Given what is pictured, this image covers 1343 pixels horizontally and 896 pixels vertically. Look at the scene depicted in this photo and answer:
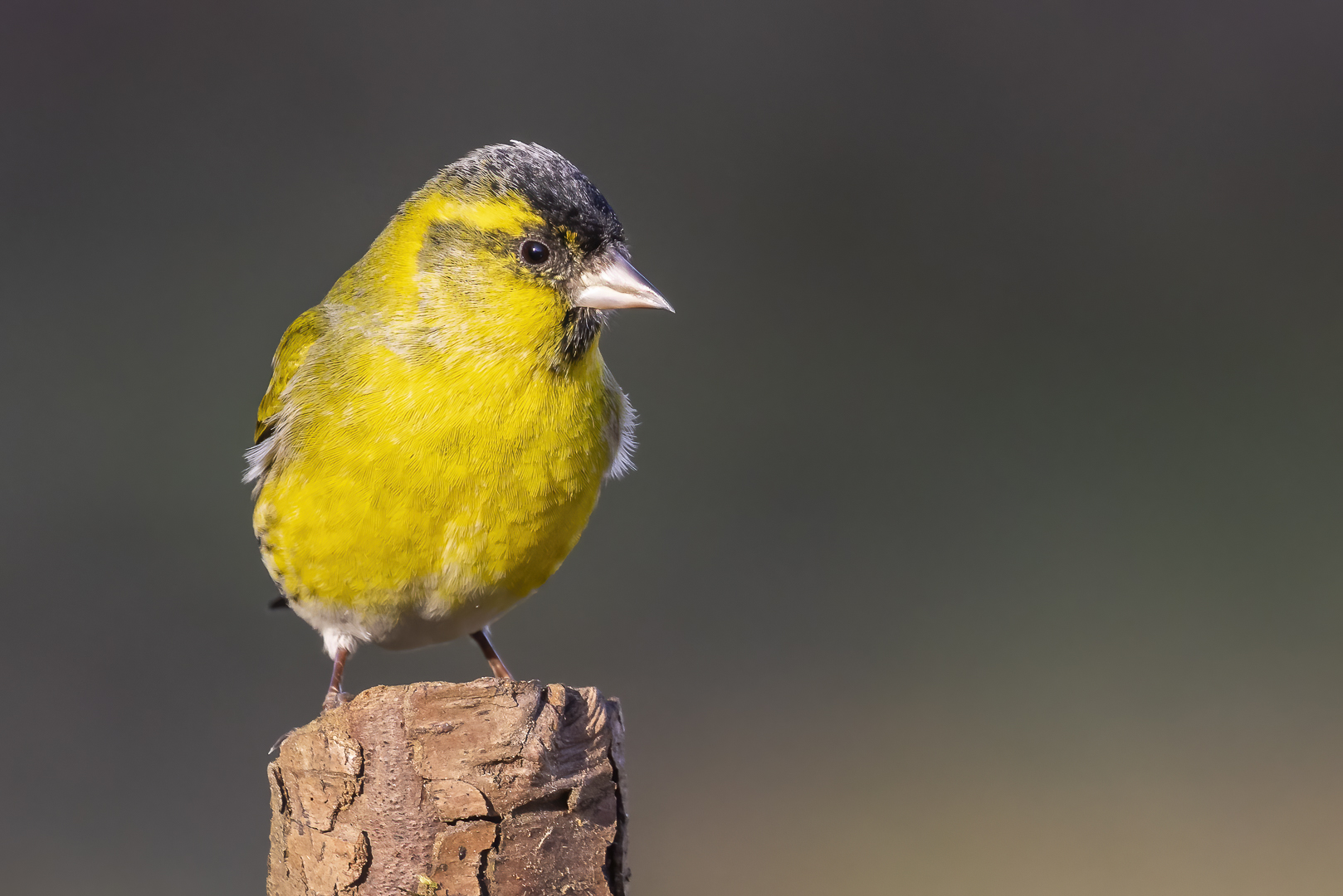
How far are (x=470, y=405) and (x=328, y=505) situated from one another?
1.12ft

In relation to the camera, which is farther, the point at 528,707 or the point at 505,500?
the point at 505,500

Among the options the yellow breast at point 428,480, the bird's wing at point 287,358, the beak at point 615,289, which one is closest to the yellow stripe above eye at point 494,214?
the beak at point 615,289

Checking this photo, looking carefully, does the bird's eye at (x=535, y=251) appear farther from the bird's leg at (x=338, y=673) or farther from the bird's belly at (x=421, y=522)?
the bird's leg at (x=338, y=673)

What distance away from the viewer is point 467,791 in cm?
165

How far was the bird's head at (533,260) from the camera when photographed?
7.49 feet

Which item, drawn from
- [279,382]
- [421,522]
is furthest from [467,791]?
[279,382]

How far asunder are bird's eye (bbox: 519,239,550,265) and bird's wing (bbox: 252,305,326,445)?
53 cm

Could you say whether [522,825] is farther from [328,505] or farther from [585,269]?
[585,269]

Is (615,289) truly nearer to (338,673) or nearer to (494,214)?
(494,214)

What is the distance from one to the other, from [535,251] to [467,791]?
43.4 inches

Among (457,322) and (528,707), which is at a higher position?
(457,322)

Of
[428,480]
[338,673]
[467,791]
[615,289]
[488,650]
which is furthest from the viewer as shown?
[488,650]

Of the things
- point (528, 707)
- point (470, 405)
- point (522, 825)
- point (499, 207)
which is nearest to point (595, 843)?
point (522, 825)

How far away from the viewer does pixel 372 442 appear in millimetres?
2213
